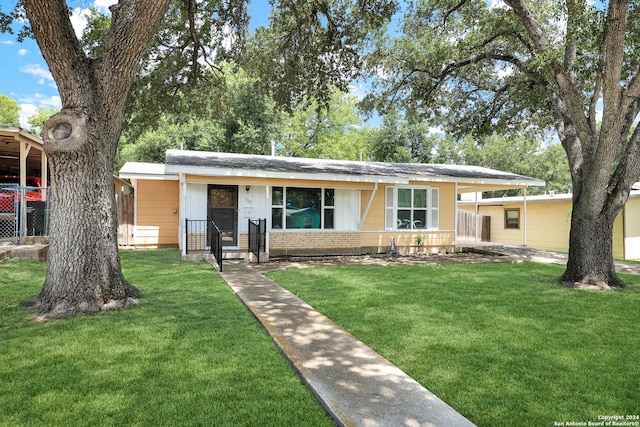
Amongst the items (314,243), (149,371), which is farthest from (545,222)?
(149,371)

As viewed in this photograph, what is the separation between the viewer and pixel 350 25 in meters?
10.9

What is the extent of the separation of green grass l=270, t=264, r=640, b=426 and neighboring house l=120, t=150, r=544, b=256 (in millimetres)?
3758

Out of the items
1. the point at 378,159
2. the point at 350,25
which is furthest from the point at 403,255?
the point at 378,159

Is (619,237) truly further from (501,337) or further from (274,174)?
(501,337)

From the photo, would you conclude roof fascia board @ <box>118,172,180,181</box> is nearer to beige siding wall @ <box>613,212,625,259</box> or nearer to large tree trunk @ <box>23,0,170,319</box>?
large tree trunk @ <box>23,0,170,319</box>

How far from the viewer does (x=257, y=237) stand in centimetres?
1119

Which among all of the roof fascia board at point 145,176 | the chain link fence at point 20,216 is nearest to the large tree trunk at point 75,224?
→ the chain link fence at point 20,216

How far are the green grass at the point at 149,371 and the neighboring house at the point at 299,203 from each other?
5899 mm

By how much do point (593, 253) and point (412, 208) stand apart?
6419 mm

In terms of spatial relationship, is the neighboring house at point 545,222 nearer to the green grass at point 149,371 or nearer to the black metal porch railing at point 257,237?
the black metal porch railing at point 257,237

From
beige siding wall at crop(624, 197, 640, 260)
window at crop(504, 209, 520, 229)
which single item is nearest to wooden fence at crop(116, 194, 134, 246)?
window at crop(504, 209, 520, 229)

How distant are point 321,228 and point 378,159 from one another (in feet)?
72.3

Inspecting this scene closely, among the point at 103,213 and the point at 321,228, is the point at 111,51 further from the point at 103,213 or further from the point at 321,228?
the point at 321,228

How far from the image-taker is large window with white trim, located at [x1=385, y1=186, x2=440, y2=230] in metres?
13.9
